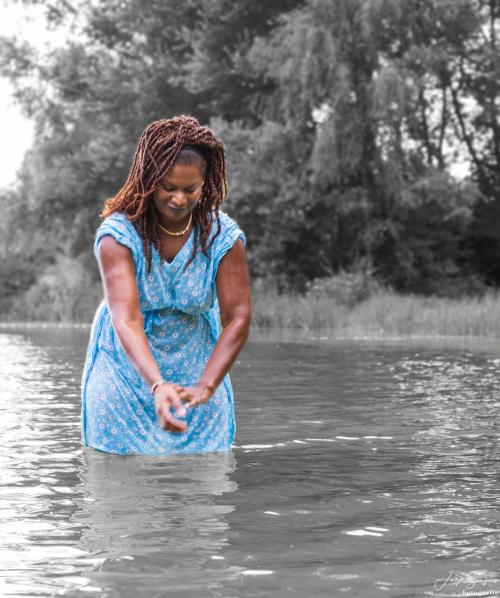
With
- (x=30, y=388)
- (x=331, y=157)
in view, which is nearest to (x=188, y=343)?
(x=30, y=388)

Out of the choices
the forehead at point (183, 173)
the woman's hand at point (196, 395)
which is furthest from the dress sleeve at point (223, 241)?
the woman's hand at point (196, 395)

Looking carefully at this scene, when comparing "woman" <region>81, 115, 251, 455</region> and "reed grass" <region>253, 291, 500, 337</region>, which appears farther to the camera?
"reed grass" <region>253, 291, 500, 337</region>

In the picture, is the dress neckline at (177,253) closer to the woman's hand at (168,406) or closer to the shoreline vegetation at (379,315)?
the woman's hand at (168,406)

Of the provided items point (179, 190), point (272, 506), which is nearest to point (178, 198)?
point (179, 190)

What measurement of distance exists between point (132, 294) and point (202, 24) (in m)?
28.7

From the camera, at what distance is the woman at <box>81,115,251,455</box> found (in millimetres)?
5086

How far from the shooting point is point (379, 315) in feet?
79.6

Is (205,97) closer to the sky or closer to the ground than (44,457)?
closer to the sky

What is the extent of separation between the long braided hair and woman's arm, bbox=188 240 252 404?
0.14m

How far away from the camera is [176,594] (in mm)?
3486

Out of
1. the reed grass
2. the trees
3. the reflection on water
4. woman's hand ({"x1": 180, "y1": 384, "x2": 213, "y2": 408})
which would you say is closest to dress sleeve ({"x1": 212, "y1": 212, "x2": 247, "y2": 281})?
woman's hand ({"x1": 180, "y1": 384, "x2": 213, "y2": 408})

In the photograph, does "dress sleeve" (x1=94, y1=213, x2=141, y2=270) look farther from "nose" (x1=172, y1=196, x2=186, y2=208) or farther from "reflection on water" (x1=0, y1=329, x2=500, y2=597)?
"reflection on water" (x1=0, y1=329, x2=500, y2=597)

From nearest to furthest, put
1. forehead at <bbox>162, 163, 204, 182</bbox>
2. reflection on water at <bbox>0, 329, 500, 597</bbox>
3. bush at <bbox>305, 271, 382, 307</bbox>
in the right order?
1. reflection on water at <bbox>0, 329, 500, 597</bbox>
2. forehead at <bbox>162, 163, 204, 182</bbox>
3. bush at <bbox>305, 271, 382, 307</bbox>

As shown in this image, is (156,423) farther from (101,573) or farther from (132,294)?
(101,573)
